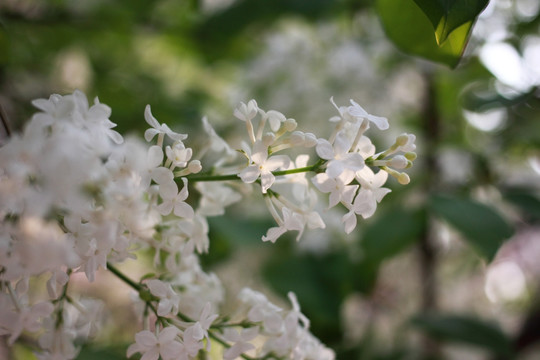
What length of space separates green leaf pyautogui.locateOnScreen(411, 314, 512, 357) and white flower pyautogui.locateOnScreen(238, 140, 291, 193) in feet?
1.88

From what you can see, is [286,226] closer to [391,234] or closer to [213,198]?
[213,198]

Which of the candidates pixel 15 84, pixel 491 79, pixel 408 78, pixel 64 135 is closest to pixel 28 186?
pixel 64 135

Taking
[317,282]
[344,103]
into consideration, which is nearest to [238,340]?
[317,282]

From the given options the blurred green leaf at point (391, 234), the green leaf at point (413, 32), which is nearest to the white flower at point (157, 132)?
the green leaf at point (413, 32)

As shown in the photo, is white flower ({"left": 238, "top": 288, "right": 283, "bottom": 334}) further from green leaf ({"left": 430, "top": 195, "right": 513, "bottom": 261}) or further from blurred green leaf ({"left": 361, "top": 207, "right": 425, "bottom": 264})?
blurred green leaf ({"left": 361, "top": 207, "right": 425, "bottom": 264})

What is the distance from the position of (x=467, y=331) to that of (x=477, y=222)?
0.89 ft

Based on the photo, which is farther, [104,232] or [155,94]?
[155,94]

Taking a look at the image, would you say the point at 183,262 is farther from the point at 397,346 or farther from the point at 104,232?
the point at 397,346

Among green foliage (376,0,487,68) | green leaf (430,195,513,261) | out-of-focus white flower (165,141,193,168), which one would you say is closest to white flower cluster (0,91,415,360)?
out-of-focus white flower (165,141,193,168)

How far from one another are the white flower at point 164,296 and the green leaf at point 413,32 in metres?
0.27

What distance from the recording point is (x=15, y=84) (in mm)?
979

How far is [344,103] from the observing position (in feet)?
3.39

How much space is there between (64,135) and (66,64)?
2.73ft

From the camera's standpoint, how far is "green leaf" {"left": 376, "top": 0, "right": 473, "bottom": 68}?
421 millimetres
